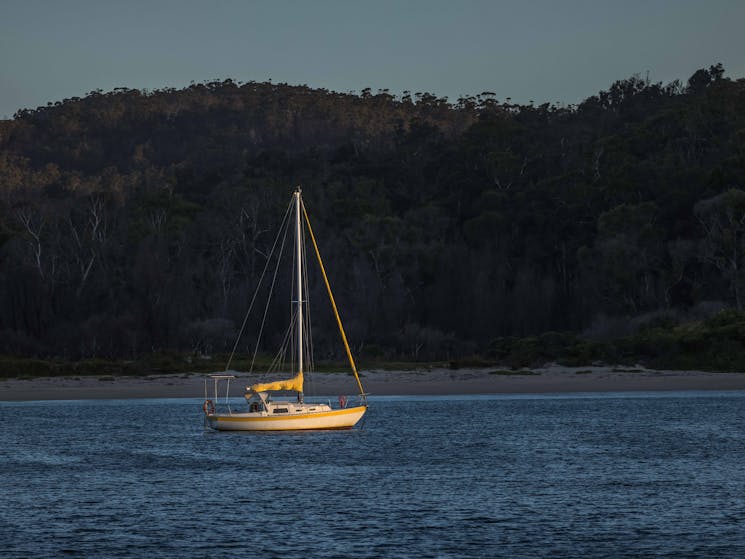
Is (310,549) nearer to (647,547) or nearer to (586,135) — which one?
(647,547)

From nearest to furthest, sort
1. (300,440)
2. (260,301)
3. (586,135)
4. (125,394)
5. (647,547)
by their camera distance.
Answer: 1. (647,547)
2. (300,440)
3. (125,394)
4. (260,301)
5. (586,135)

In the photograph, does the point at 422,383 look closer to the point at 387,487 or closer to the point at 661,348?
the point at 661,348

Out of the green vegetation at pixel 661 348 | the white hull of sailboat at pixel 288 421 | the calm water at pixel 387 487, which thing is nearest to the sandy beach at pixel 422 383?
the green vegetation at pixel 661 348

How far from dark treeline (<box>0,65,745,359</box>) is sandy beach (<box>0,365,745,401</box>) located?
1583cm

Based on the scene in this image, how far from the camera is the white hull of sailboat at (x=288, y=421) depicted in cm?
5850

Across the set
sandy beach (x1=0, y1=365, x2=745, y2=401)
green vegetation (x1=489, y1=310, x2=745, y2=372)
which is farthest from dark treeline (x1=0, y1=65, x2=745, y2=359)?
sandy beach (x1=0, y1=365, x2=745, y2=401)

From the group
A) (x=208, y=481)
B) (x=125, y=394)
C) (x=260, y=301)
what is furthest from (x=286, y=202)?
(x=208, y=481)

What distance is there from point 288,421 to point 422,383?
34.1m

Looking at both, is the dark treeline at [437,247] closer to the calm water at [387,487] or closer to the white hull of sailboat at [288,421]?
the calm water at [387,487]

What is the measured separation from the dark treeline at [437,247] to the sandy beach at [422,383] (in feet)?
51.9

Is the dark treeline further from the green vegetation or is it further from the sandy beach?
the sandy beach

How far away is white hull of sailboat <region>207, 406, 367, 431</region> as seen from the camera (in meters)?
58.5

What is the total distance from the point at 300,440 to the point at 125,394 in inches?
1129

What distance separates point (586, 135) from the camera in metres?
170
